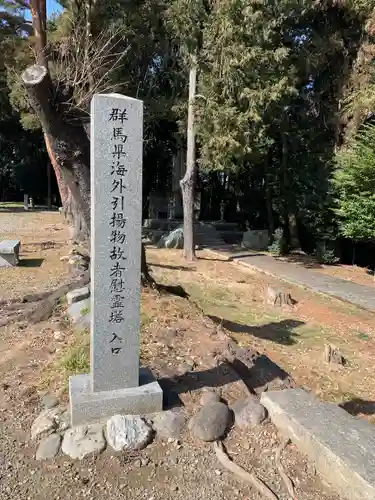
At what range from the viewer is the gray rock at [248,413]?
321 centimetres

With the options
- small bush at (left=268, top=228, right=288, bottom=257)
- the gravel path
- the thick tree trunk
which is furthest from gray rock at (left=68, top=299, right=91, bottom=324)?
small bush at (left=268, top=228, right=288, bottom=257)

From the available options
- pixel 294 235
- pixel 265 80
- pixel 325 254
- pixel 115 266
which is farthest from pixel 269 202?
pixel 115 266

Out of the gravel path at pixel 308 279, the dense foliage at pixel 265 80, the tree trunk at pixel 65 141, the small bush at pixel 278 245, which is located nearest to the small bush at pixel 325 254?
the dense foliage at pixel 265 80

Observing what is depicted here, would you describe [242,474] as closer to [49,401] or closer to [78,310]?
[49,401]

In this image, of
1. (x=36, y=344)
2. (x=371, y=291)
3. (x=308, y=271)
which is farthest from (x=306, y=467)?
(x=308, y=271)

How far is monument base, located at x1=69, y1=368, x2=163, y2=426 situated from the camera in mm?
3070

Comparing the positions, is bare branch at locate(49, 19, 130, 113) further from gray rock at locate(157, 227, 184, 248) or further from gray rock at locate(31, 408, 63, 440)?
gray rock at locate(157, 227, 184, 248)

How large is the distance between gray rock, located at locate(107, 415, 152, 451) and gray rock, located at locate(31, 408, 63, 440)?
44 cm

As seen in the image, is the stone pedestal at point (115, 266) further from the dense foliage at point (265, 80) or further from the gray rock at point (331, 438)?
the dense foliage at point (265, 80)

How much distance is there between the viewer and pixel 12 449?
117 inches

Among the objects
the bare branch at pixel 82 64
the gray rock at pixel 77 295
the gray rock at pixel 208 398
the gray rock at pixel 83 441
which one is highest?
the bare branch at pixel 82 64

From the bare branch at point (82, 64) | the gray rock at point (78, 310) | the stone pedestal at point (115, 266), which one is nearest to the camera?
the stone pedestal at point (115, 266)

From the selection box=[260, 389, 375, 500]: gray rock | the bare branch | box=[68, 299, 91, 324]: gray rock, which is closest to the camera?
box=[260, 389, 375, 500]: gray rock

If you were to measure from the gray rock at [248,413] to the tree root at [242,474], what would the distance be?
0.29 m
